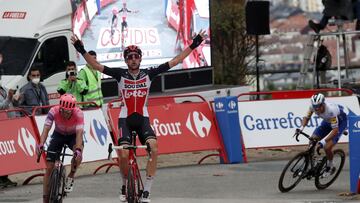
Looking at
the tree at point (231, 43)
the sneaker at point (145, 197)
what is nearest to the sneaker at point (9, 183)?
the sneaker at point (145, 197)

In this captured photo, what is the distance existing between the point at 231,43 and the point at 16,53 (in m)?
12.6

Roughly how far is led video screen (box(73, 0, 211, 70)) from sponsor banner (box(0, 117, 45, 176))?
5.79m

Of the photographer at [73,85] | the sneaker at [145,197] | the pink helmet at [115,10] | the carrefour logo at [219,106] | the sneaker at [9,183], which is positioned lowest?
the sneaker at [9,183]

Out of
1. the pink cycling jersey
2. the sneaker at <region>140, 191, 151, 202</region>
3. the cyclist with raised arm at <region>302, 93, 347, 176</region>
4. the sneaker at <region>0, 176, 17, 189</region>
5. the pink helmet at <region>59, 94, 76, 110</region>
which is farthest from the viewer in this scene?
the sneaker at <region>0, 176, 17, 189</region>

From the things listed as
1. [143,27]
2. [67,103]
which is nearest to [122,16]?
[143,27]

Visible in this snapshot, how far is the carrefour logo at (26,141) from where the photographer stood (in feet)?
52.1

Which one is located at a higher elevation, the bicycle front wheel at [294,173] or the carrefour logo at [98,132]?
the carrefour logo at [98,132]

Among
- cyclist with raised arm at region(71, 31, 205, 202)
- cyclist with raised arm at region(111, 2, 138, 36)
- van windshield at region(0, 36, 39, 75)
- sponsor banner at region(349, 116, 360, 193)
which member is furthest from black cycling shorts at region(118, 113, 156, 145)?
cyclist with raised arm at region(111, 2, 138, 36)

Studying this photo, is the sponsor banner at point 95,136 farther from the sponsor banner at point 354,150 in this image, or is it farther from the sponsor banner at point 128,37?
the sponsor banner at point 128,37

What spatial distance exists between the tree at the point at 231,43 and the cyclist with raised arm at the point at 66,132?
19.2 metres

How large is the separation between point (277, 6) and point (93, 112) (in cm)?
4503

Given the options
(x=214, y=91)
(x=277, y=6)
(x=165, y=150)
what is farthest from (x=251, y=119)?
(x=277, y=6)

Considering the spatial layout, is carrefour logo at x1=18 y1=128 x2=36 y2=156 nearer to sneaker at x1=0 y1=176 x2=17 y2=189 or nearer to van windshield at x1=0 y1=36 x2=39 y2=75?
sneaker at x1=0 y1=176 x2=17 y2=189

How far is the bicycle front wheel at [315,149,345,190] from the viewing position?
14.8 metres
